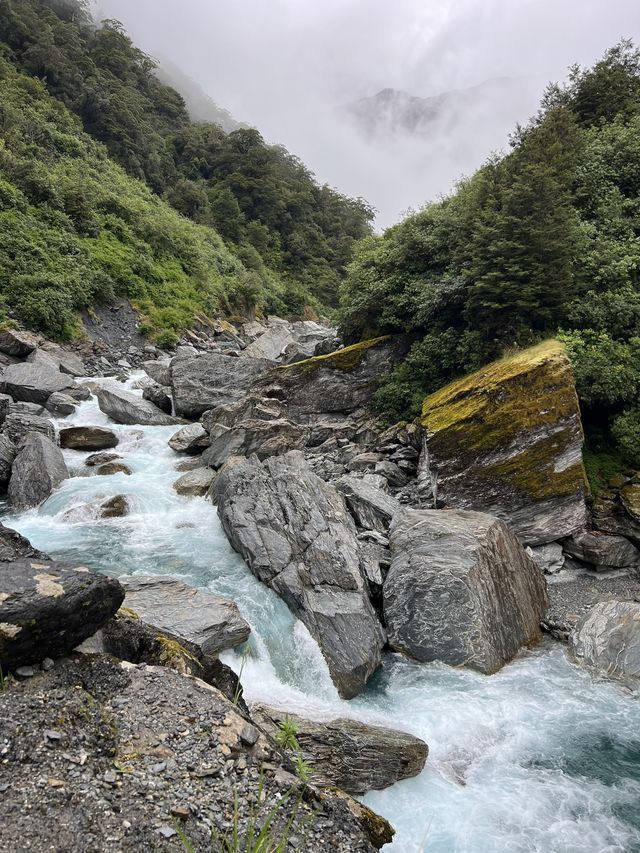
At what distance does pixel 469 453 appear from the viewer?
14188mm

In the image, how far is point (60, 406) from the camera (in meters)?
20.0

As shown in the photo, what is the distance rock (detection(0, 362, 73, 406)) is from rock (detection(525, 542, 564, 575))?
782 inches

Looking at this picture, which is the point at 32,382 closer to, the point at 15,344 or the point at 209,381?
the point at 15,344

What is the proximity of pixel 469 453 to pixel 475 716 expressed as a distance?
7143 millimetres

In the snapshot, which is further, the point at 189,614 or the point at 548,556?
the point at 548,556

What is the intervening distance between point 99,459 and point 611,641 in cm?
1644

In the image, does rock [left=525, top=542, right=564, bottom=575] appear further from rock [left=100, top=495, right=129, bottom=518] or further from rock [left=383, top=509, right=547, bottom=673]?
rock [left=100, top=495, right=129, bottom=518]

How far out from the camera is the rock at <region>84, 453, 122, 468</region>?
17.1m

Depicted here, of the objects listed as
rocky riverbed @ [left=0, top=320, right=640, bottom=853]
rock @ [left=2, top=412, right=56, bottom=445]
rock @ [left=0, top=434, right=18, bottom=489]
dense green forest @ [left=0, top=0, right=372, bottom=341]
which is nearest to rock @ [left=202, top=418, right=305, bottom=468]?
rocky riverbed @ [left=0, top=320, right=640, bottom=853]

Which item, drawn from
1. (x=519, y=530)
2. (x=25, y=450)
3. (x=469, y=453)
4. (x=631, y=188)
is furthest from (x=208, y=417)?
(x=631, y=188)

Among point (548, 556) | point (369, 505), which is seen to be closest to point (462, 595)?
point (369, 505)

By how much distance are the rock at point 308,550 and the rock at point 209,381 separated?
8604 mm

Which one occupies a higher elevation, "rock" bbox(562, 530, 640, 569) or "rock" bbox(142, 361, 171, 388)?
"rock" bbox(142, 361, 171, 388)

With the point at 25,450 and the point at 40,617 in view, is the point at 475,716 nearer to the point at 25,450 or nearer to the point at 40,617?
the point at 40,617
